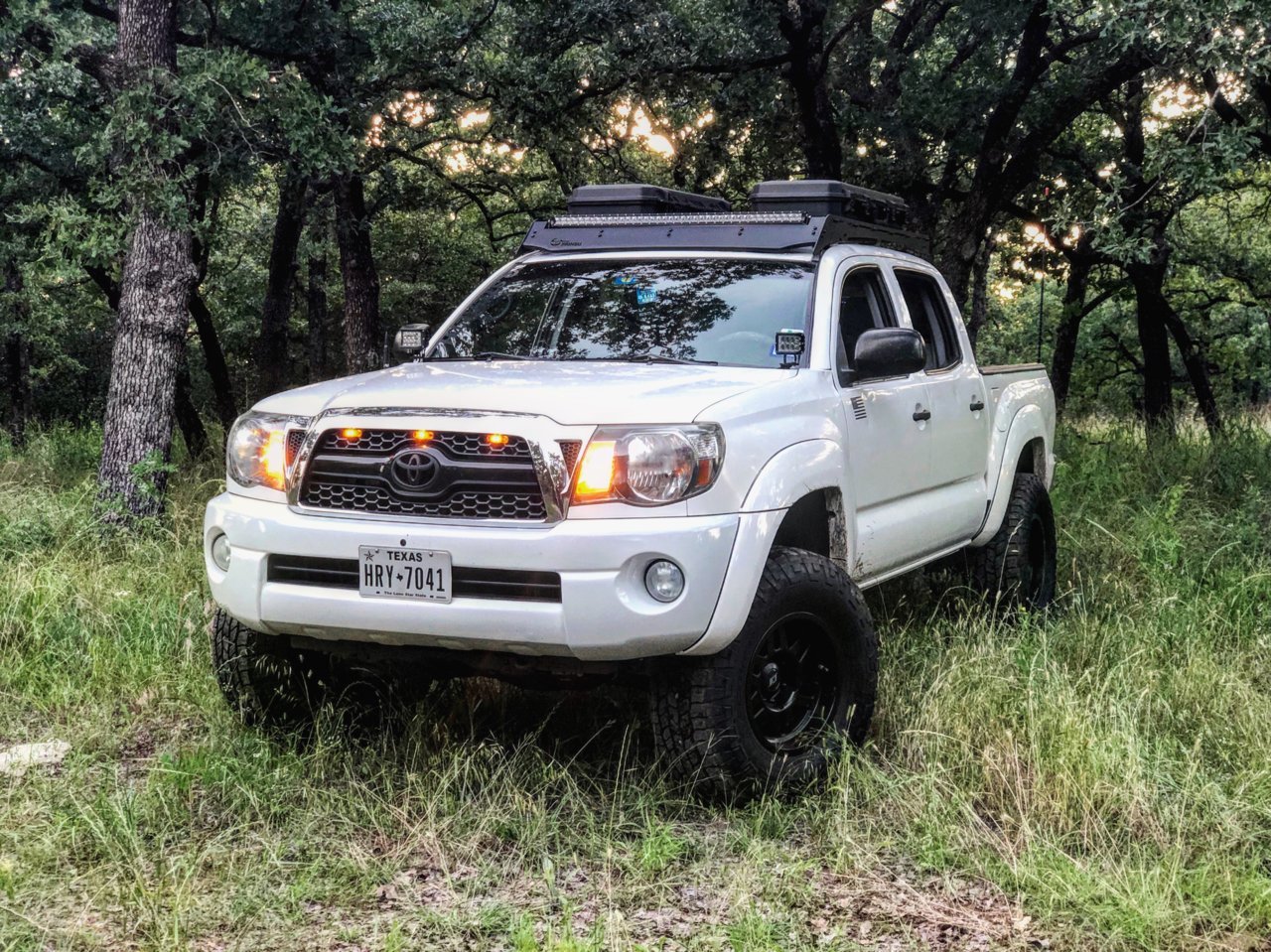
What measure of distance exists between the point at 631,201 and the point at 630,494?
2432mm

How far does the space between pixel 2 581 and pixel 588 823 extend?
4241 mm

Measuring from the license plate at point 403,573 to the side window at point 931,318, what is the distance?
10.1 ft

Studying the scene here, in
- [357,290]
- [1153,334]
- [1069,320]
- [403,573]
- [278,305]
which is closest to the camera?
[403,573]

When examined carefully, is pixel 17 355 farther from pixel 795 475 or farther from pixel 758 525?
pixel 758 525

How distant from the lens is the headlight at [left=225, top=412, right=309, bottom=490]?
175 inches

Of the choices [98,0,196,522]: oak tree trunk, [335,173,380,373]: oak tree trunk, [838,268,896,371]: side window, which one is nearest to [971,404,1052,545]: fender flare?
[838,268,896,371]: side window

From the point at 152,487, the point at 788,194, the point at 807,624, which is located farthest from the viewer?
the point at 152,487

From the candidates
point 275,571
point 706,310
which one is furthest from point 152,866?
point 706,310

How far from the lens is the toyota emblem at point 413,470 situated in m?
4.12

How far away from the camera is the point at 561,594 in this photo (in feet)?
13.0

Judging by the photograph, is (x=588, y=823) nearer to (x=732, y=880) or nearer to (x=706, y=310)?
(x=732, y=880)

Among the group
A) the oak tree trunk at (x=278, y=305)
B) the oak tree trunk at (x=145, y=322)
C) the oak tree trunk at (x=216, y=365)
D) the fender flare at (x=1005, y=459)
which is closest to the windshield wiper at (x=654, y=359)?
the fender flare at (x=1005, y=459)

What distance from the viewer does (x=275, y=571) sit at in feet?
14.2

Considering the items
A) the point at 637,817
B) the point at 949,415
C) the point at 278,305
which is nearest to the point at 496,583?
the point at 637,817
